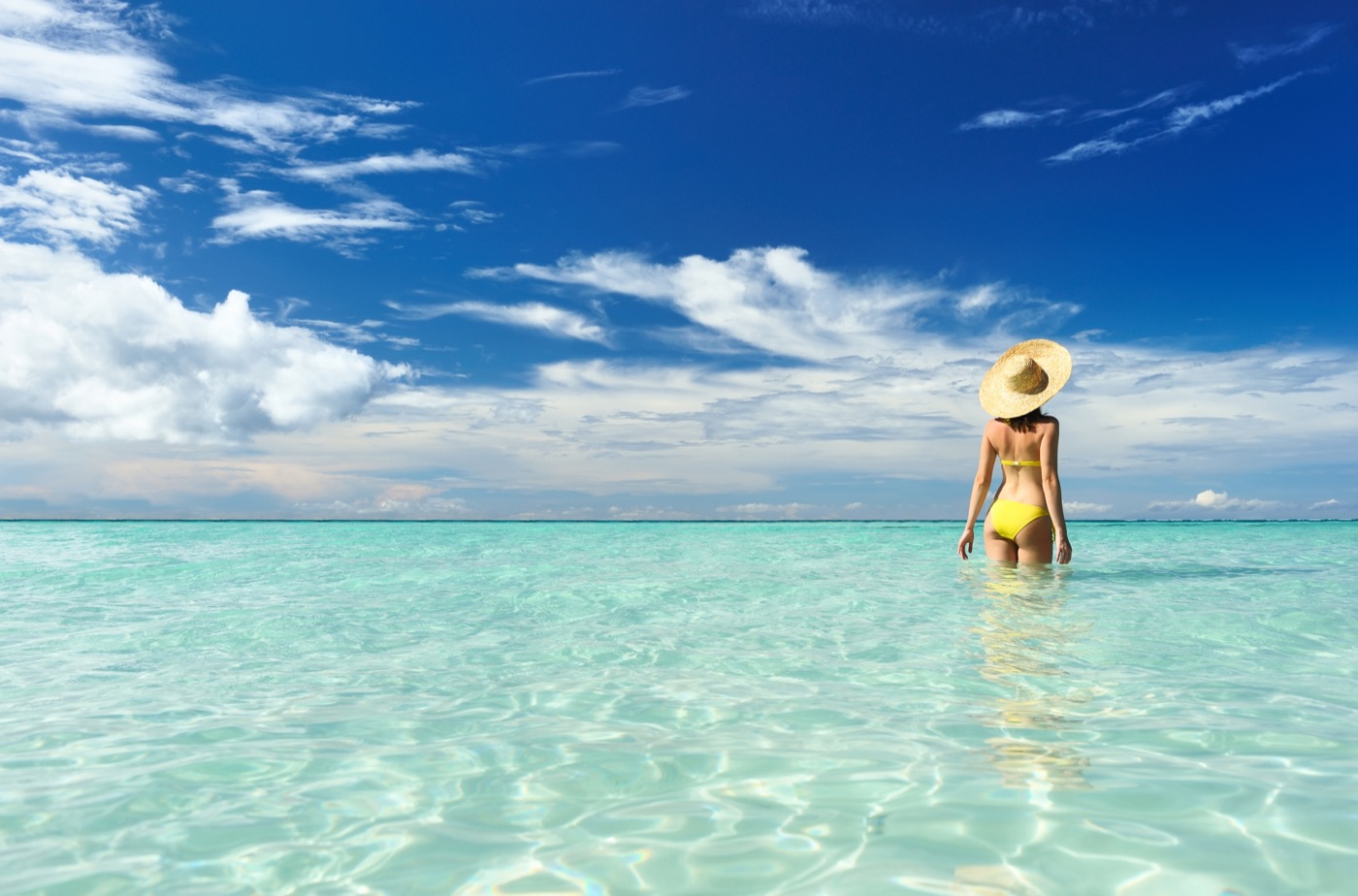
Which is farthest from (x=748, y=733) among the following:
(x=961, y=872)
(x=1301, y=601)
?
(x=1301, y=601)

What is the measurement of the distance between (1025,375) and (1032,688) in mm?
5385

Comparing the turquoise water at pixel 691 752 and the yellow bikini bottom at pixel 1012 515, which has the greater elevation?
the yellow bikini bottom at pixel 1012 515

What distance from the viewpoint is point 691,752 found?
12.4ft

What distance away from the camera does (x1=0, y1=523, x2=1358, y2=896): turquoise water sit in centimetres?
263

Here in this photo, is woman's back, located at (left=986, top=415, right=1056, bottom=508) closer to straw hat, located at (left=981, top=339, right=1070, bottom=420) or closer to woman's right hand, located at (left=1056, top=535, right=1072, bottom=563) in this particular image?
straw hat, located at (left=981, top=339, right=1070, bottom=420)

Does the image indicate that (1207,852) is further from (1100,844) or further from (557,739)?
(557,739)

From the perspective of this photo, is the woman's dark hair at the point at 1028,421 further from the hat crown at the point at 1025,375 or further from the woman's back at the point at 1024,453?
the hat crown at the point at 1025,375

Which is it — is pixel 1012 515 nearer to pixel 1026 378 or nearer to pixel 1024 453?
pixel 1024 453

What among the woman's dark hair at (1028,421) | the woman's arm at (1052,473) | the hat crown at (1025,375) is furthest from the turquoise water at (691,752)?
the hat crown at (1025,375)

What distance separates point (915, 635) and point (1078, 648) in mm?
1244

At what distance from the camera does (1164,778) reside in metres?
3.33

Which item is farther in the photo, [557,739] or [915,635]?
[915,635]

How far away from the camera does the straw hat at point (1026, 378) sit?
29.9 ft

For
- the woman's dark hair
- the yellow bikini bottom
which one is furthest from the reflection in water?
the woman's dark hair
